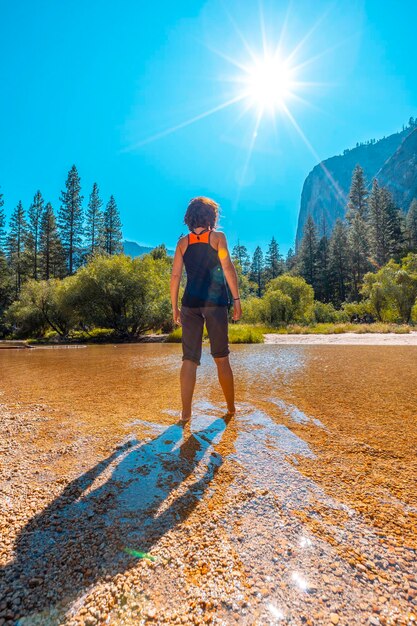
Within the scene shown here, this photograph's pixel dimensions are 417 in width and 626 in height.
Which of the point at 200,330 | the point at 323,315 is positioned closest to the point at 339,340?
the point at 200,330

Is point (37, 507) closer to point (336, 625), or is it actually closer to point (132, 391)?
point (336, 625)

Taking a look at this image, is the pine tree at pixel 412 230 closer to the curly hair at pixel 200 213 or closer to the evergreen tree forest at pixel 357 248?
the evergreen tree forest at pixel 357 248

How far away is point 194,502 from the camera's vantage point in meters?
1.41

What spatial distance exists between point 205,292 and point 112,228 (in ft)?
159

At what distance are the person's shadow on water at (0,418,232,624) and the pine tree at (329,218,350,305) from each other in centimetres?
5146

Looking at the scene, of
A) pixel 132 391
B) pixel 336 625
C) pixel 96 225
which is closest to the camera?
pixel 336 625

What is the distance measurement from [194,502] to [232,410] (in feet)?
4.82

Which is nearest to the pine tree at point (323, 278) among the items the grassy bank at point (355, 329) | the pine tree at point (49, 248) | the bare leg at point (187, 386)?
the grassy bank at point (355, 329)

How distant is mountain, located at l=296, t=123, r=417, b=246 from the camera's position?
108188 millimetres

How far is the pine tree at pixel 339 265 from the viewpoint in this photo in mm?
49750

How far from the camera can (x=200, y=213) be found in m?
2.86

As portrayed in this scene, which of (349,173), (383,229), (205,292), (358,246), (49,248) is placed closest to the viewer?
(205,292)

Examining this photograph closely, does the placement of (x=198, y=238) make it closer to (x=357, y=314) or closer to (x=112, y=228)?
(x=357, y=314)

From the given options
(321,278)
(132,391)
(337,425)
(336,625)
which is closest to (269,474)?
(336,625)
